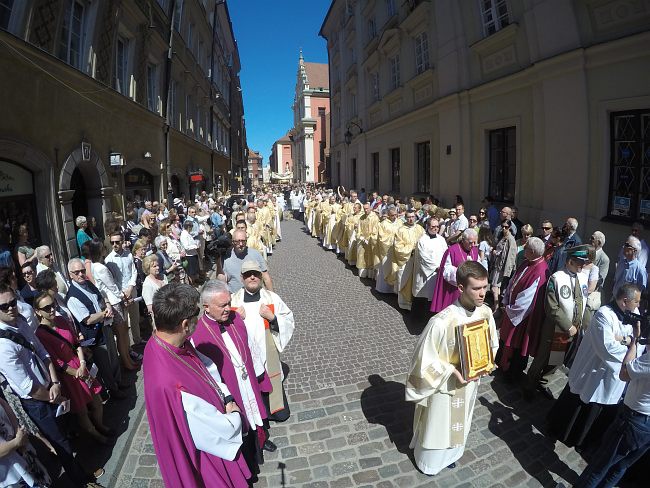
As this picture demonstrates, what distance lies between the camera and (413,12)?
1358 cm

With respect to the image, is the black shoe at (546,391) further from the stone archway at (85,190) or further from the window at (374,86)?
the window at (374,86)

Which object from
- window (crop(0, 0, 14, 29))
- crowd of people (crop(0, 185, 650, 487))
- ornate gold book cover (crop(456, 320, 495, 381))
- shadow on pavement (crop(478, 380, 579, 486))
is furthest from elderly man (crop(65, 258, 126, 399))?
window (crop(0, 0, 14, 29))

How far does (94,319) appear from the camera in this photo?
3902 mm

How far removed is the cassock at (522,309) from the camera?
415 centimetres

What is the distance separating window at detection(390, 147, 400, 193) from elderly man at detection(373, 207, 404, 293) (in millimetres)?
9990

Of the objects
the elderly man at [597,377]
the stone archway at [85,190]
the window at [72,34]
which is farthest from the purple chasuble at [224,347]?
the window at [72,34]

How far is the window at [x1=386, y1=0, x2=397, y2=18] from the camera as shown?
55.5 ft

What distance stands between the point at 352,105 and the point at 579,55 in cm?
1843

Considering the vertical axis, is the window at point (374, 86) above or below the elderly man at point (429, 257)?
above

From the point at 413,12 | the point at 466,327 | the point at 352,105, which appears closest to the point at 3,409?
the point at 466,327

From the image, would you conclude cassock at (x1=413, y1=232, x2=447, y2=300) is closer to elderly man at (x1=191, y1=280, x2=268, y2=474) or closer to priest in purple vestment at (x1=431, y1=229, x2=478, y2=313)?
priest in purple vestment at (x1=431, y1=229, x2=478, y2=313)

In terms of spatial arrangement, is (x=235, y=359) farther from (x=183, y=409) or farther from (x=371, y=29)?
(x=371, y=29)

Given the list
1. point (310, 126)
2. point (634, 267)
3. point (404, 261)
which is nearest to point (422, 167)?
point (404, 261)

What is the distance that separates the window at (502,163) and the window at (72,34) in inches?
442
